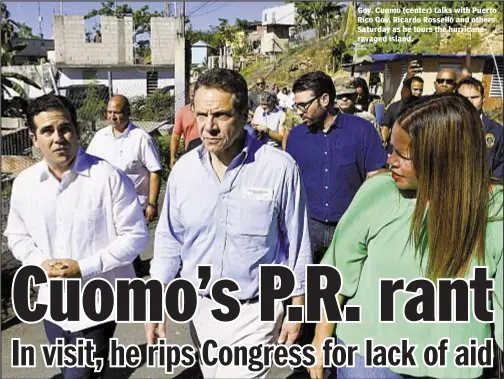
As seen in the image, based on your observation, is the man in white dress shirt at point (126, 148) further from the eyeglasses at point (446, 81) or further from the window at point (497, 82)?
the window at point (497, 82)

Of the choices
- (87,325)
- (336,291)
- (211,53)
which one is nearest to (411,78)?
(211,53)

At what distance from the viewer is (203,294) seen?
1.86 m

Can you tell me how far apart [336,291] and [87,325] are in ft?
3.27

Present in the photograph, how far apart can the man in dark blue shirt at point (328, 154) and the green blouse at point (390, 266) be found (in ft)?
4.16

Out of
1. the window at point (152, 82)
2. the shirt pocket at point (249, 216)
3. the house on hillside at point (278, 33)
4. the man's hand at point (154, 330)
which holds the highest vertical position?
the house on hillside at point (278, 33)

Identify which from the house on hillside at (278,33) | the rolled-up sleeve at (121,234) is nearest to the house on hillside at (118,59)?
the house on hillside at (278,33)

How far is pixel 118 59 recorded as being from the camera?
574 cm

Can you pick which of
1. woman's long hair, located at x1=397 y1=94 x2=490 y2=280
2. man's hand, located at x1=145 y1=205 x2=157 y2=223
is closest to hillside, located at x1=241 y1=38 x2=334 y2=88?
man's hand, located at x1=145 y1=205 x2=157 y2=223

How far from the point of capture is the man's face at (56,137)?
190 cm

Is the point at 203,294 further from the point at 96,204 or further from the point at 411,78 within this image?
the point at 411,78

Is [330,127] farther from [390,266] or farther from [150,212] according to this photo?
[390,266]

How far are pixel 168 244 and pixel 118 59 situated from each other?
4.34 meters

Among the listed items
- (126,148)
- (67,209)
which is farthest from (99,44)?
(67,209)

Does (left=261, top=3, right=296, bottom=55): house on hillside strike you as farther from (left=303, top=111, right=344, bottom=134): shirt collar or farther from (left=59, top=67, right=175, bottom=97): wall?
(left=303, top=111, right=344, bottom=134): shirt collar
